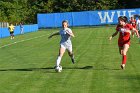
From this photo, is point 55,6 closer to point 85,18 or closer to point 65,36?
point 85,18

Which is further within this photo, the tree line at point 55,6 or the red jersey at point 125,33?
the tree line at point 55,6

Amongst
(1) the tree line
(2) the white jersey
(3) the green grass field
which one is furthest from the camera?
(1) the tree line

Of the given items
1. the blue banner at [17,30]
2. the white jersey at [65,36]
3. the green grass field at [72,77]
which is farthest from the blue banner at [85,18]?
the white jersey at [65,36]

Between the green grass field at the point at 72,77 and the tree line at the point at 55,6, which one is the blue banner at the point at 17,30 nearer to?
the tree line at the point at 55,6

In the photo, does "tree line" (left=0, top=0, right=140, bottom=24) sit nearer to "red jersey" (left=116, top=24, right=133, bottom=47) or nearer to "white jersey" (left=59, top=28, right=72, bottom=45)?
"white jersey" (left=59, top=28, right=72, bottom=45)

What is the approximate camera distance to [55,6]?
96.4 meters

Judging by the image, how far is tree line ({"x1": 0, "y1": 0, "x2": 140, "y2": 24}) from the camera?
94.4 meters

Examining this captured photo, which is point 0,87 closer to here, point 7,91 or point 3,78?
point 7,91

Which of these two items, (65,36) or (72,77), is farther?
(65,36)

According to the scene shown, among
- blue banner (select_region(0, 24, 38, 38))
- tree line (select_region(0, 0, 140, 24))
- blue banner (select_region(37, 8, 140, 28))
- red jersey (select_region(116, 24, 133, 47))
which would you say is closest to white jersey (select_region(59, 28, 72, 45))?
red jersey (select_region(116, 24, 133, 47))

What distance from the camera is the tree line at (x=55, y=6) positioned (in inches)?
3718

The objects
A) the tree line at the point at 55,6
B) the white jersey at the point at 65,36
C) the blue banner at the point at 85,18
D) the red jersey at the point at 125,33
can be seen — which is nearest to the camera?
the white jersey at the point at 65,36

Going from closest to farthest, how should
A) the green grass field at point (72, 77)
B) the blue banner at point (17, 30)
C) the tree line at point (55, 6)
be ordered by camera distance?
the green grass field at point (72, 77)
the blue banner at point (17, 30)
the tree line at point (55, 6)

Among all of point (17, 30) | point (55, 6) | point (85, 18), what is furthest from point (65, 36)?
point (55, 6)
